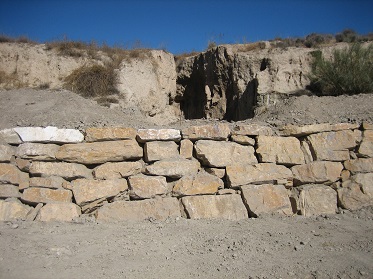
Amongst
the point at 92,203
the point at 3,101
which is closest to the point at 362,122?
the point at 92,203

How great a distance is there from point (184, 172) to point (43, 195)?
6.14ft

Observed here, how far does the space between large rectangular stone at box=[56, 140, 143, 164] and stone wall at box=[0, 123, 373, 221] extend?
0.01m

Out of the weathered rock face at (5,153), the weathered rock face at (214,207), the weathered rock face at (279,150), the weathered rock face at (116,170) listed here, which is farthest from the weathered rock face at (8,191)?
the weathered rock face at (279,150)

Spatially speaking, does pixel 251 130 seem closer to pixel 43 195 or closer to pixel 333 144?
pixel 333 144

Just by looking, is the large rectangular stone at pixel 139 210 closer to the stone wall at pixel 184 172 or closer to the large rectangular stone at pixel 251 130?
the stone wall at pixel 184 172

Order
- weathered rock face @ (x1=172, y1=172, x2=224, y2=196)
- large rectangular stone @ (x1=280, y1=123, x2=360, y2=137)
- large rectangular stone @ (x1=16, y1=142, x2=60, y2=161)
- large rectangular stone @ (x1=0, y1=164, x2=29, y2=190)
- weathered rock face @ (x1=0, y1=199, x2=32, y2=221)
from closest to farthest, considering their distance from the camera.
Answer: weathered rock face @ (x1=0, y1=199, x2=32, y2=221) → large rectangular stone @ (x1=0, y1=164, x2=29, y2=190) → large rectangular stone @ (x1=16, y1=142, x2=60, y2=161) → weathered rock face @ (x1=172, y1=172, x2=224, y2=196) → large rectangular stone @ (x1=280, y1=123, x2=360, y2=137)

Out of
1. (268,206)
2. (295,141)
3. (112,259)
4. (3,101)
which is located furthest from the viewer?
(3,101)

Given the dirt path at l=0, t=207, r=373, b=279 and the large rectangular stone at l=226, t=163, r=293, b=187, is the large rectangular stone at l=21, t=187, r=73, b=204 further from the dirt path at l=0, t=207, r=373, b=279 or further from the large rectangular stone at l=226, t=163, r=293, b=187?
the large rectangular stone at l=226, t=163, r=293, b=187

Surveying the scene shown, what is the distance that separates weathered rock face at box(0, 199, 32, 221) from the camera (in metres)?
4.41

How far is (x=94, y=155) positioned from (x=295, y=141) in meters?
2.94

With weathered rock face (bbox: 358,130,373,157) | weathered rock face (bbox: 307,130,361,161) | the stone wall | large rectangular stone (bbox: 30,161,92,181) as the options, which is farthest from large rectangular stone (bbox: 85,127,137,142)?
weathered rock face (bbox: 358,130,373,157)

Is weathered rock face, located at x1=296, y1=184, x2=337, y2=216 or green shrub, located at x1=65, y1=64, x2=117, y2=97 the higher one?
green shrub, located at x1=65, y1=64, x2=117, y2=97

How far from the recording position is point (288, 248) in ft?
12.8

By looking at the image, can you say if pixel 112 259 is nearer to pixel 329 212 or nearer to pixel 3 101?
pixel 329 212
